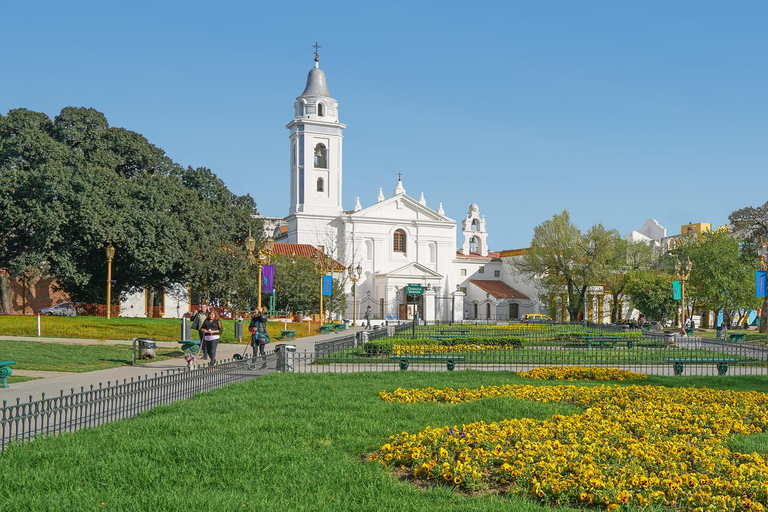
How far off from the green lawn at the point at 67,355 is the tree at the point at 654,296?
3588cm

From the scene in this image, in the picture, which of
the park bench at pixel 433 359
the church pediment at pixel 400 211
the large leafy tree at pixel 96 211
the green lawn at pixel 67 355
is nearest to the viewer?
the park bench at pixel 433 359

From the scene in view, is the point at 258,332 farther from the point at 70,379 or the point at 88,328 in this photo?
the point at 88,328

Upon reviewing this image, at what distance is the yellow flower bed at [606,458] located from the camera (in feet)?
20.4

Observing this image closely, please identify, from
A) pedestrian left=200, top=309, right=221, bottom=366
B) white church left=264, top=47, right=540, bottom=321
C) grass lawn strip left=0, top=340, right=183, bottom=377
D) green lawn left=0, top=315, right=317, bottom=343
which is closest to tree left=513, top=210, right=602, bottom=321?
white church left=264, top=47, right=540, bottom=321

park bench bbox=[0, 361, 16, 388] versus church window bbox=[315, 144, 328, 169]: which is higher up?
church window bbox=[315, 144, 328, 169]

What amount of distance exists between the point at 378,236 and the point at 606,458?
64.6 metres

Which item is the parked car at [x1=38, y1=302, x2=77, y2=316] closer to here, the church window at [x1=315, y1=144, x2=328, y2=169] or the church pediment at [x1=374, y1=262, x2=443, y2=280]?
the church pediment at [x1=374, y1=262, x2=443, y2=280]

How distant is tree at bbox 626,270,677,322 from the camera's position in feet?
164

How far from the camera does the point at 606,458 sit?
285 inches

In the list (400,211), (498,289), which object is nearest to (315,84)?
(400,211)

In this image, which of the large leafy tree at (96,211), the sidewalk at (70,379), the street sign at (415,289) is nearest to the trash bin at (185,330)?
the sidewalk at (70,379)

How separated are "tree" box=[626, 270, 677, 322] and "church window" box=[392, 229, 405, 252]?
26987 millimetres

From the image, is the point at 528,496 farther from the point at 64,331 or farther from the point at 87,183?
the point at 87,183

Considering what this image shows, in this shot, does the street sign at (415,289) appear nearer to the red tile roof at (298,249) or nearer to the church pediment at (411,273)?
the church pediment at (411,273)
